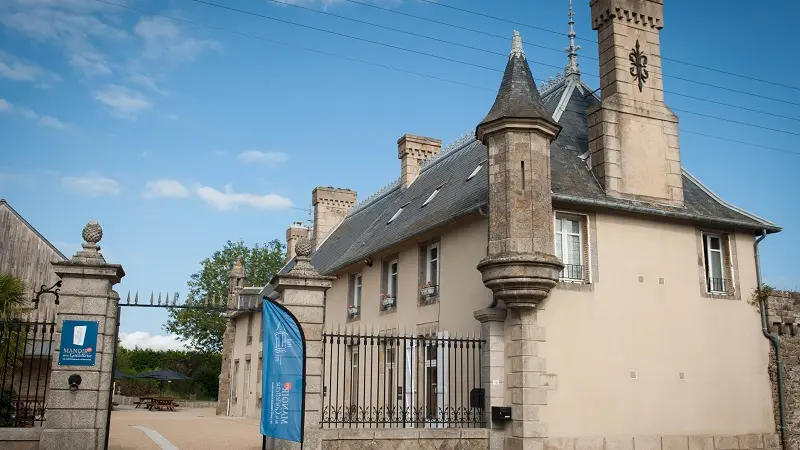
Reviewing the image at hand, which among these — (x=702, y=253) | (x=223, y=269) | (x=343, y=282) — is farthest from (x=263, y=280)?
(x=702, y=253)

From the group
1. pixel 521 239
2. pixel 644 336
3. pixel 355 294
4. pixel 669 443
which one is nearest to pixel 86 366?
pixel 521 239

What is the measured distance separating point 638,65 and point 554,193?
4.30 meters

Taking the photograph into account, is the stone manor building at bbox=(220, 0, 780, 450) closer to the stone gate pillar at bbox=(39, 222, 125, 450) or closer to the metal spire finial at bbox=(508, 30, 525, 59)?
the metal spire finial at bbox=(508, 30, 525, 59)

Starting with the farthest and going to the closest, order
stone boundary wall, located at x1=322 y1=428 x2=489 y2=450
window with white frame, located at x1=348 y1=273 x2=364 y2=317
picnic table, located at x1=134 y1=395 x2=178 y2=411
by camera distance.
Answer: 1. picnic table, located at x1=134 y1=395 x2=178 y2=411
2. window with white frame, located at x1=348 y1=273 x2=364 y2=317
3. stone boundary wall, located at x1=322 y1=428 x2=489 y2=450

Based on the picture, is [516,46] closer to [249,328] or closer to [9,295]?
[9,295]

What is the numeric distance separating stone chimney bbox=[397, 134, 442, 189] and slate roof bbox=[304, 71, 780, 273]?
0.64m

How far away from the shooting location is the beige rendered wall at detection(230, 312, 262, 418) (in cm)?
2880

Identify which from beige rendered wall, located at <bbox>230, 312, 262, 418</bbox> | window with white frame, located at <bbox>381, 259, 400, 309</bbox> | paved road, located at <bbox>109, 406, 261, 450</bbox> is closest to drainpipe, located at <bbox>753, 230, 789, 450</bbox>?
window with white frame, located at <bbox>381, 259, 400, 309</bbox>

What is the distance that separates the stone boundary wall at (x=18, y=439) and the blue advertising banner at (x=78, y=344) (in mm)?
1033

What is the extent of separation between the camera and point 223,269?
1966 inches

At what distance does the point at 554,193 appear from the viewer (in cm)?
1354

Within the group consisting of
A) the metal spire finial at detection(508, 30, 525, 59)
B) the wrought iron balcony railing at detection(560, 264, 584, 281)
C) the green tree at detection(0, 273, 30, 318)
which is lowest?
the green tree at detection(0, 273, 30, 318)

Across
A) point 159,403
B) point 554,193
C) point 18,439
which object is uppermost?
point 554,193

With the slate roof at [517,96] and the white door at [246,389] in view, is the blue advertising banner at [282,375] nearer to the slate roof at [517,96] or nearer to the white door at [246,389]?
the slate roof at [517,96]
